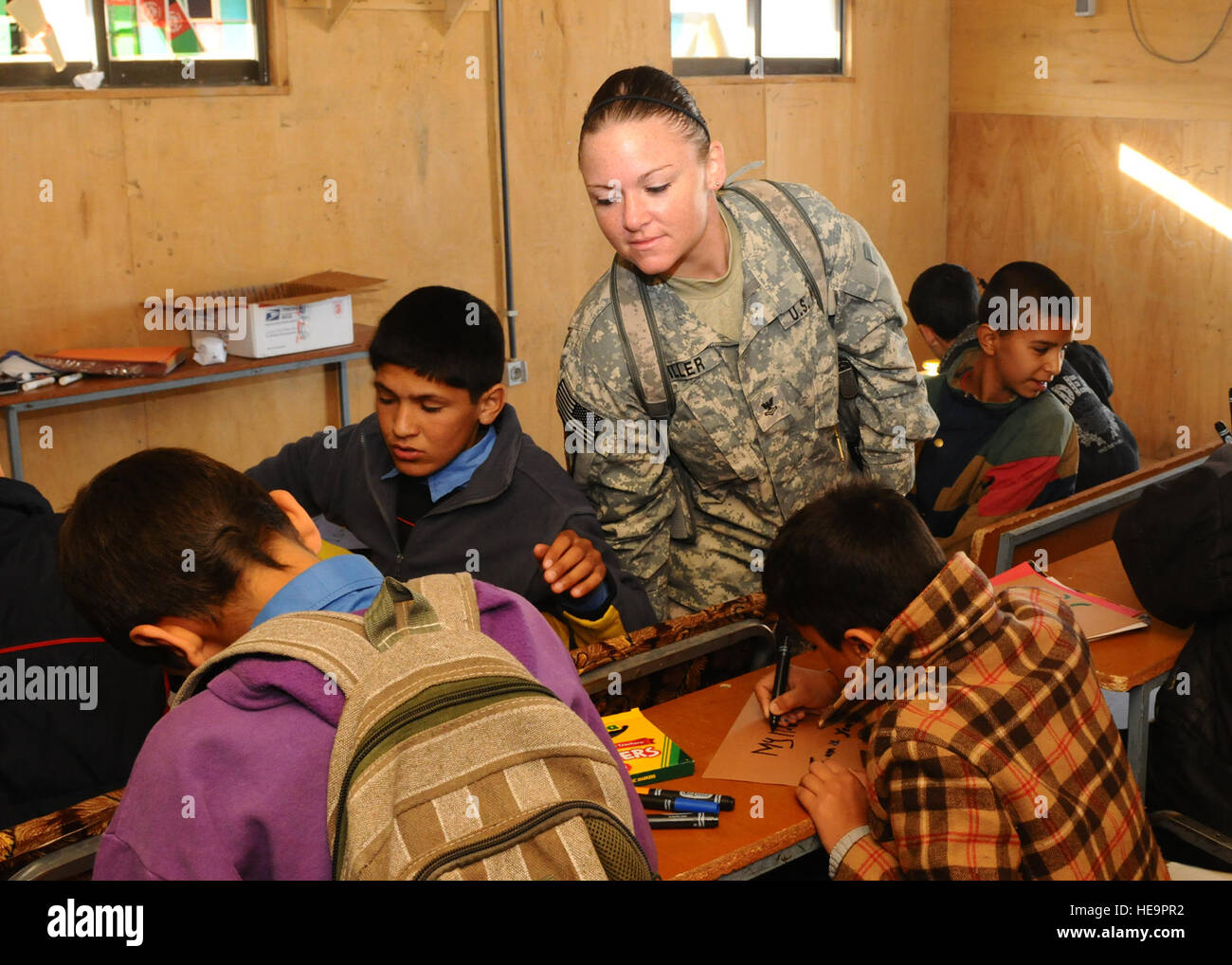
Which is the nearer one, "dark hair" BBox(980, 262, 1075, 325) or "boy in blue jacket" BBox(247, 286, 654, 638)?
"boy in blue jacket" BBox(247, 286, 654, 638)

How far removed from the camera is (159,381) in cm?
363

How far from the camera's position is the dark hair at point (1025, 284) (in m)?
3.31

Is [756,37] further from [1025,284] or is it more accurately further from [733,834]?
[733,834]

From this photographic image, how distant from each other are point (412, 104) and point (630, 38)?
1004 mm

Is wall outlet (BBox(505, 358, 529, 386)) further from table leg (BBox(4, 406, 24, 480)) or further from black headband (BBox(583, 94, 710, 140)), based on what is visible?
black headband (BBox(583, 94, 710, 140))

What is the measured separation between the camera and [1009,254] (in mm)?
5684

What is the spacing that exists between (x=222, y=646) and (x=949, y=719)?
0.86 meters

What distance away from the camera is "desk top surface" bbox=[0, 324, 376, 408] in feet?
11.3
